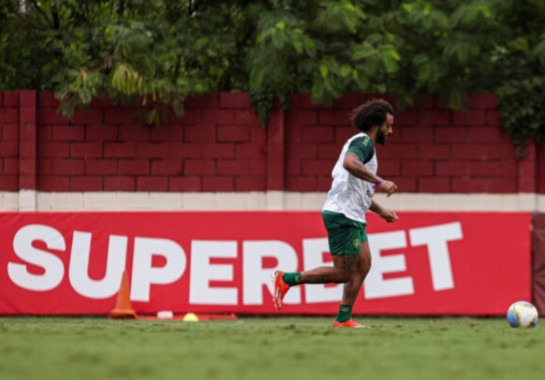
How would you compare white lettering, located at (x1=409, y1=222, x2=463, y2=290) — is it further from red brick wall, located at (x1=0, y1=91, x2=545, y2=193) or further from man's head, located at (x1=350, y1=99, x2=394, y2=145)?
man's head, located at (x1=350, y1=99, x2=394, y2=145)

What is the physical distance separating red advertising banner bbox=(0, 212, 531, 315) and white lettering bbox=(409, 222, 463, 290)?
0.5 inches

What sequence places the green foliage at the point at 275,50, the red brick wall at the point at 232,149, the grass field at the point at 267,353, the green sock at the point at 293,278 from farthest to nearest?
the red brick wall at the point at 232,149, the green foliage at the point at 275,50, the green sock at the point at 293,278, the grass field at the point at 267,353

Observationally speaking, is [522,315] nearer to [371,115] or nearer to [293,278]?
[293,278]

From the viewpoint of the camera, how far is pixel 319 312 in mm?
14891

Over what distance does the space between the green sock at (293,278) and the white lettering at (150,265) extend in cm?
455

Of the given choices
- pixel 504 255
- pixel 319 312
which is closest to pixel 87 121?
pixel 319 312

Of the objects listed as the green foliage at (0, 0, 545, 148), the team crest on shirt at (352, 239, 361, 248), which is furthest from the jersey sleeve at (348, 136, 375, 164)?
the green foliage at (0, 0, 545, 148)

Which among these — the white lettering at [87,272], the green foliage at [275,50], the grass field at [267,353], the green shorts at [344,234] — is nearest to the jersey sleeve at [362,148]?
the green shorts at [344,234]

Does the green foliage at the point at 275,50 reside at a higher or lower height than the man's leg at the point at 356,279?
higher

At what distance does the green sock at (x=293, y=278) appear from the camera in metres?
10.4

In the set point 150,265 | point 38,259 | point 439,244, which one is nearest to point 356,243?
point 439,244

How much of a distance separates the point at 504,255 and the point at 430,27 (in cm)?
412

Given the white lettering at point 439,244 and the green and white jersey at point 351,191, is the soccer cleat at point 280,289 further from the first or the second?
the white lettering at point 439,244

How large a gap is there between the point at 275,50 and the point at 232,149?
5.83 feet
